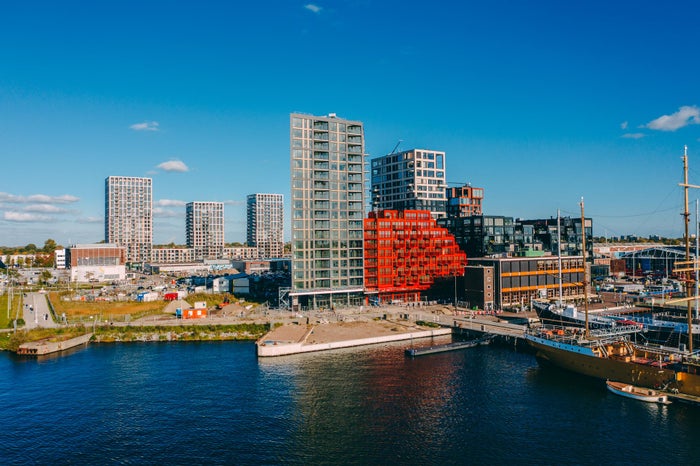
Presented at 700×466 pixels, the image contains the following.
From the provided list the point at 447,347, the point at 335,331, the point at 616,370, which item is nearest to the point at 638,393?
the point at 616,370

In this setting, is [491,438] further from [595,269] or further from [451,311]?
[595,269]

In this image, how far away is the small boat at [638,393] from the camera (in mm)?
56562

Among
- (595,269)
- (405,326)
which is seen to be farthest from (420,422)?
(595,269)

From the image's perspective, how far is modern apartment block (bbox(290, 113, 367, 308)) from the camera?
361 feet

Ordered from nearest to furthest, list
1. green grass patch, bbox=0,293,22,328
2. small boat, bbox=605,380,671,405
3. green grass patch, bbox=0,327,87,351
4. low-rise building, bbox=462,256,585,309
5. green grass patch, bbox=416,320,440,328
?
1. small boat, bbox=605,380,671,405
2. green grass patch, bbox=0,327,87,351
3. green grass patch, bbox=416,320,440,328
4. green grass patch, bbox=0,293,22,328
5. low-rise building, bbox=462,256,585,309

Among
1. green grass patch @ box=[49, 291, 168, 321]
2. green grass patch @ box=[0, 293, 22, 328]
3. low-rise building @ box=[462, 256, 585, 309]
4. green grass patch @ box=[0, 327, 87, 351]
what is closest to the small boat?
low-rise building @ box=[462, 256, 585, 309]

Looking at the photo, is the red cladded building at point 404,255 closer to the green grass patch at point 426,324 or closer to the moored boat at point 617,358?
the green grass patch at point 426,324

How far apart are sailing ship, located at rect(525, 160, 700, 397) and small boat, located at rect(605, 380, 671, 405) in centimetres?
189

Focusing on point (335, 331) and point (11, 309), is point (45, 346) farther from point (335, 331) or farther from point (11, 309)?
point (335, 331)

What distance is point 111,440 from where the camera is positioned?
47.3 m

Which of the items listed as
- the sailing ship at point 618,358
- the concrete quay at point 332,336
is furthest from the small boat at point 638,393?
the concrete quay at point 332,336

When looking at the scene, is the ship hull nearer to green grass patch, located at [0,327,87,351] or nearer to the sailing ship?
the sailing ship

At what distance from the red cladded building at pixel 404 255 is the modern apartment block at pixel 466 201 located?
47541 mm

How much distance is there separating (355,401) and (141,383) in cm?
2962
